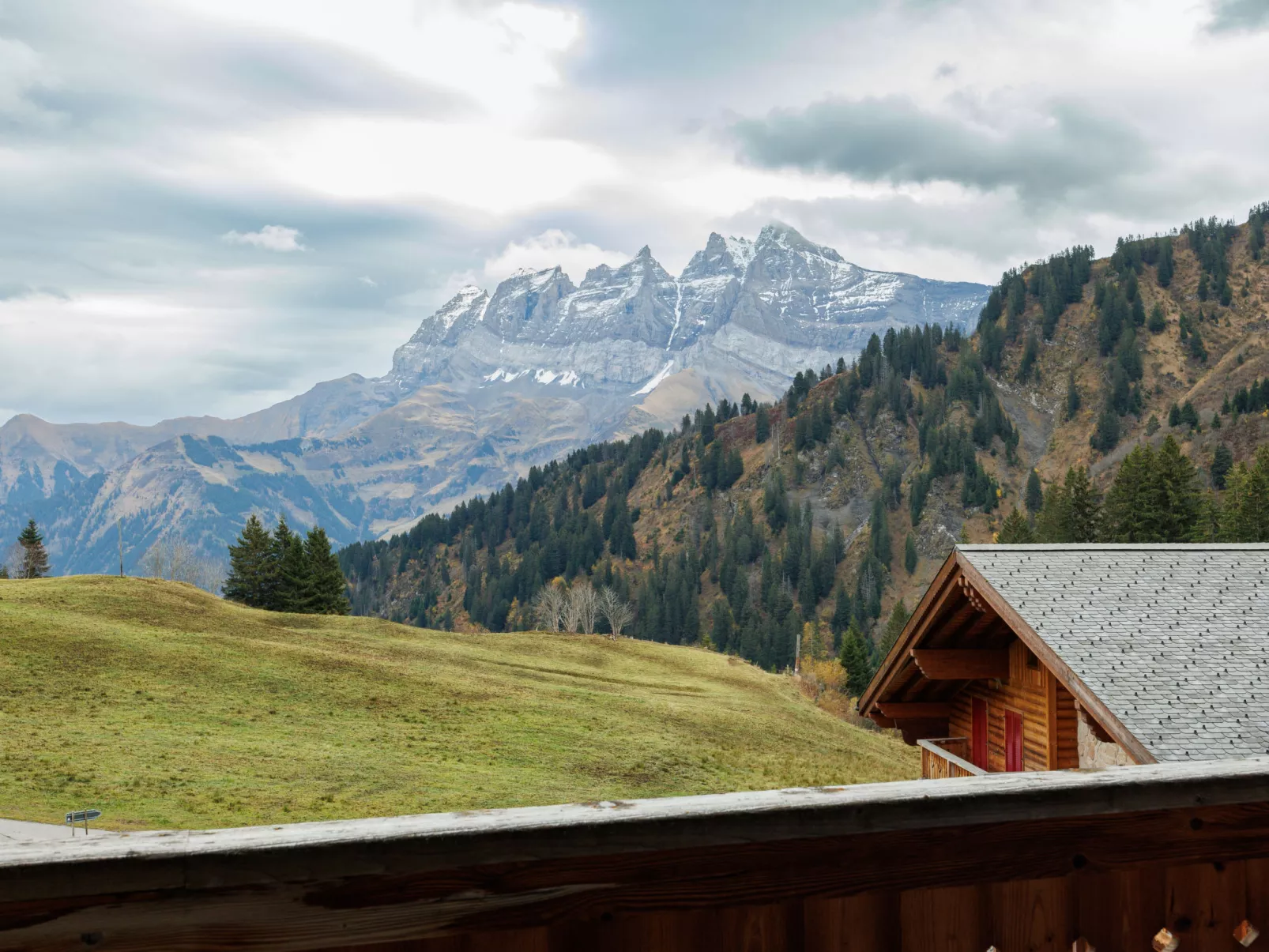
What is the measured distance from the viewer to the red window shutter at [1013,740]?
47.5ft

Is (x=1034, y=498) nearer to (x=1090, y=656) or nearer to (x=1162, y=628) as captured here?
(x=1162, y=628)

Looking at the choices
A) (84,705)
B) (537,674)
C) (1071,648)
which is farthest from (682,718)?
(1071,648)

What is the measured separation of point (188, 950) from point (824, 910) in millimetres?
1641

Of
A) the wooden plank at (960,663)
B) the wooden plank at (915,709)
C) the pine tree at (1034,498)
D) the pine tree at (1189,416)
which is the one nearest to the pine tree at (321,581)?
the wooden plank at (915,709)

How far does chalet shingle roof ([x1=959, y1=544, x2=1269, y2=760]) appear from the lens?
36.3 feet

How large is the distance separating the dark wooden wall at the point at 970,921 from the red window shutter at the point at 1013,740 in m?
12.5

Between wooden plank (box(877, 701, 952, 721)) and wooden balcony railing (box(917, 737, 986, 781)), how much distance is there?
1.62 ft

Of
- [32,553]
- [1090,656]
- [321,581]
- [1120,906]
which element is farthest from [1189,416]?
[1120,906]

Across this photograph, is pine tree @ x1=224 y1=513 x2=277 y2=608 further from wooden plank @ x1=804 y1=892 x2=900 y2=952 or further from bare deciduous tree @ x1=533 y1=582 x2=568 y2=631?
wooden plank @ x1=804 y1=892 x2=900 y2=952

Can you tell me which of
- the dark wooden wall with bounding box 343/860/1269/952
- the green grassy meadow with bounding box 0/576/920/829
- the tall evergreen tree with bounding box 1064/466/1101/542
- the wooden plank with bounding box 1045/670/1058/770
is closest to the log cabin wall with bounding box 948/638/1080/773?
the wooden plank with bounding box 1045/670/1058/770

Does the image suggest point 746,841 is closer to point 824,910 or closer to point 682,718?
point 824,910

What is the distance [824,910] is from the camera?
2590 millimetres

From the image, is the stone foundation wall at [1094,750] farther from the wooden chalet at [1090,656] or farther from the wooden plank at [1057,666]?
the wooden plank at [1057,666]

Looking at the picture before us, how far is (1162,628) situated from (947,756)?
4.24 m
